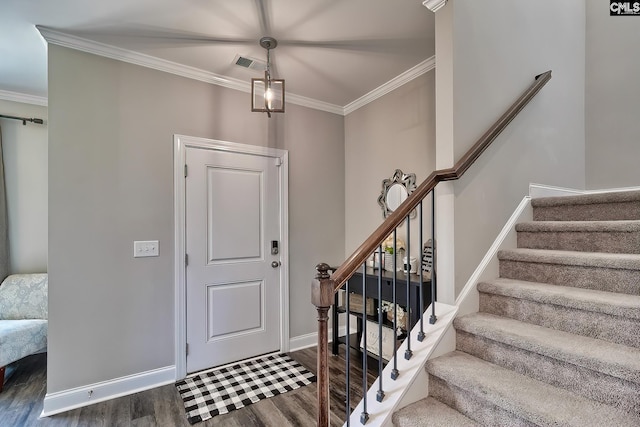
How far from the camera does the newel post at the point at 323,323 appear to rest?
1.24 m

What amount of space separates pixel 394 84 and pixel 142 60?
7.20 feet

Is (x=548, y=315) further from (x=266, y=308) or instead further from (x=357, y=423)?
(x=266, y=308)

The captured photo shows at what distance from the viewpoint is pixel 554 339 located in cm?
133

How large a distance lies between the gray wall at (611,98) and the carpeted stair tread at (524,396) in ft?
7.12

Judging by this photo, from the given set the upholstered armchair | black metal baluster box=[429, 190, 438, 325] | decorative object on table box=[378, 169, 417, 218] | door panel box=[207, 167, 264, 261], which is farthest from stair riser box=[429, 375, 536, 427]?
the upholstered armchair

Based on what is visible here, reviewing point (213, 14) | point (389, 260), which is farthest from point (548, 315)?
point (213, 14)

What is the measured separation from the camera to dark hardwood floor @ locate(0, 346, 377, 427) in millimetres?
1971

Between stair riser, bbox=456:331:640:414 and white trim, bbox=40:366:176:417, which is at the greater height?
stair riser, bbox=456:331:640:414

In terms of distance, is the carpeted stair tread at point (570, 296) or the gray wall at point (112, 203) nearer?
the carpeted stair tread at point (570, 296)

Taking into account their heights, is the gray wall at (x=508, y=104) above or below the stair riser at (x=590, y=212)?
above

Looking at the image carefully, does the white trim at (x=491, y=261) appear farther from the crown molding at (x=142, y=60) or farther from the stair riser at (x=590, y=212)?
the crown molding at (x=142, y=60)

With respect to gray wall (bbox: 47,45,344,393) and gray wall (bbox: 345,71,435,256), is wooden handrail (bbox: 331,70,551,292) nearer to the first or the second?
gray wall (bbox: 345,71,435,256)

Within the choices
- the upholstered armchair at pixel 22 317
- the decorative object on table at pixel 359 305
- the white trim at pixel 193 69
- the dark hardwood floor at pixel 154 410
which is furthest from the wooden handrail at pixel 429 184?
the upholstered armchair at pixel 22 317

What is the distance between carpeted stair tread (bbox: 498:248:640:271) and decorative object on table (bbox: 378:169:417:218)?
97cm
